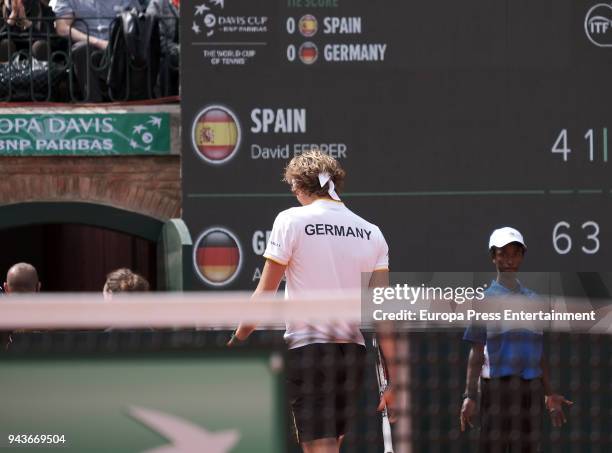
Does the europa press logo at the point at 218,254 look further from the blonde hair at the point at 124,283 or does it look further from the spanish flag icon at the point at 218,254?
the blonde hair at the point at 124,283

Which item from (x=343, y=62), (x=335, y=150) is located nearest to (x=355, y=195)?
(x=335, y=150)

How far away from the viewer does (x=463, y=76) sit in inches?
377

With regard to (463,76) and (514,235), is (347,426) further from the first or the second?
(463,76)

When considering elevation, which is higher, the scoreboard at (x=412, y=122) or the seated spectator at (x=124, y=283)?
the scoreboard at (x=412, y=122)

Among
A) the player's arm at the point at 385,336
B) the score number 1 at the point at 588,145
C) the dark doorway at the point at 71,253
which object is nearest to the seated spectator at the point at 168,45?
the score number 1 at the point at 588,145

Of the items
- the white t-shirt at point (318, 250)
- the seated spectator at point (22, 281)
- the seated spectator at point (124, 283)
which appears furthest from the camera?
the seated spectator at point (124, 283)

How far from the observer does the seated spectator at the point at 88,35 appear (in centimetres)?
1033

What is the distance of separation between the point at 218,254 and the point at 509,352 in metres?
3.35

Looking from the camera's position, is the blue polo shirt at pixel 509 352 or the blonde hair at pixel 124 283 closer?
the blue polo shirt at pixel 509 352

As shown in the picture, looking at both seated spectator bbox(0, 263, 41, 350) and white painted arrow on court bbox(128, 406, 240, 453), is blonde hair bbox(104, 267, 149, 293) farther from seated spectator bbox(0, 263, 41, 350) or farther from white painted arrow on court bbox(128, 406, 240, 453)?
white painted arrow on court bbox(128, 406, 240, 453)

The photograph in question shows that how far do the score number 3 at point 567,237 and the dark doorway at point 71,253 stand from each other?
5.95 meters

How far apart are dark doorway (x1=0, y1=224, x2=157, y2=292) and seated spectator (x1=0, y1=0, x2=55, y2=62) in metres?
4.02

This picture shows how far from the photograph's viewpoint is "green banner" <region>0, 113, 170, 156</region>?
1028 centimetres

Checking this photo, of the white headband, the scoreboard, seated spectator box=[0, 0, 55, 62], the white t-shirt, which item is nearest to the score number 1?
the scoreboard
